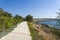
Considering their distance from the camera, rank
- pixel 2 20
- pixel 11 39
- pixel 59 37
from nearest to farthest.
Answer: pixel 11 39
pixel 59 37
pixel 2 20

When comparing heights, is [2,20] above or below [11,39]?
above

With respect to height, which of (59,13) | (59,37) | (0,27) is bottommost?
(59,37)

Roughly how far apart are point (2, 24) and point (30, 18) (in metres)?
71.8

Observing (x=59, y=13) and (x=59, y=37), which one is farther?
(x=59, y=37)

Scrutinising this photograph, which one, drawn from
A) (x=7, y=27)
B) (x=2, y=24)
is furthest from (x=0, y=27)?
(x=7, y=27)

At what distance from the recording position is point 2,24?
17547 mm

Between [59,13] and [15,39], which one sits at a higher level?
[59,13]

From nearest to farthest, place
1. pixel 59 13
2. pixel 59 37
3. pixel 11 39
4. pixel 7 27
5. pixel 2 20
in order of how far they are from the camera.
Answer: pixel 59 13 → pixel 11 39 → pixel 59 37 → pixel 2 20 → pixel 7 27

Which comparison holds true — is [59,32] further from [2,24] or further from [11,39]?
[2,24]

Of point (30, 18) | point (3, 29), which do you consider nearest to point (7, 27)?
point (3, 29)

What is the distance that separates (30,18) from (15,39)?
251ft

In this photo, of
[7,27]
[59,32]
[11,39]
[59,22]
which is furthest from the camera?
[7,27]

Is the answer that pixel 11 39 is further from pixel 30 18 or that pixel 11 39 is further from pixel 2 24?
pixel 30 18

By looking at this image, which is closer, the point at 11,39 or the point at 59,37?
the point at 11,39
